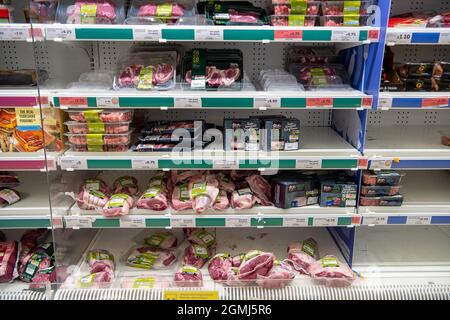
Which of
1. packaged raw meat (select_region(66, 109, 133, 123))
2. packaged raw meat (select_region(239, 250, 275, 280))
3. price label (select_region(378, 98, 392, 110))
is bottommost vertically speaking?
packaged raw meat (select_region(239, 250, 275, 280))

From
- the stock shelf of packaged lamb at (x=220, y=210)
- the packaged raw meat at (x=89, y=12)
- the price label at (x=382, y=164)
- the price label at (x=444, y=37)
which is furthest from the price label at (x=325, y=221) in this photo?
the packaged raw meat at (x=89, y=12)

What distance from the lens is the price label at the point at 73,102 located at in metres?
2.20


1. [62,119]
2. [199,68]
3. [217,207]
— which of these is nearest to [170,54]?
[199,68]

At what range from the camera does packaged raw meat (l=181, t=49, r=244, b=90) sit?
7.70 feet

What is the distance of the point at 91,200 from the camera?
2.44 metres

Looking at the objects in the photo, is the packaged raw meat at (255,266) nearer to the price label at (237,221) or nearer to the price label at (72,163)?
the price label at (237,221)

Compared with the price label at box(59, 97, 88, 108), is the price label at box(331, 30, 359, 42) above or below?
above

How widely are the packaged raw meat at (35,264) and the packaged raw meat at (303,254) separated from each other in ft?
5.05

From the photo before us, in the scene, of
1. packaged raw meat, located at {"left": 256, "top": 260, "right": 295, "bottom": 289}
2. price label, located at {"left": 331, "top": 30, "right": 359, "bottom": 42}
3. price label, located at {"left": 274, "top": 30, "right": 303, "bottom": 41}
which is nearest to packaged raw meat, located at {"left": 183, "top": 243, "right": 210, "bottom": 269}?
packaged raw meat, located at {"left": 256, "top": 260, "right": 295, "bottom": 289}

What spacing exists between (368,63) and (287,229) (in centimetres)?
141

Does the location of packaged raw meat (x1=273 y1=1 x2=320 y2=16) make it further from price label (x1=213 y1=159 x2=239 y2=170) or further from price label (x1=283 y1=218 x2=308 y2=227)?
price label (x1=283 y1=218 x2=308 y2=227)

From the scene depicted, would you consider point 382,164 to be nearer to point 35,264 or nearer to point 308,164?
point 308,164

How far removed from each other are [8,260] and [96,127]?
1.01 metres

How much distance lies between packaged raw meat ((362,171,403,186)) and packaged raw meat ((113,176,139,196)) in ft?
4.90
